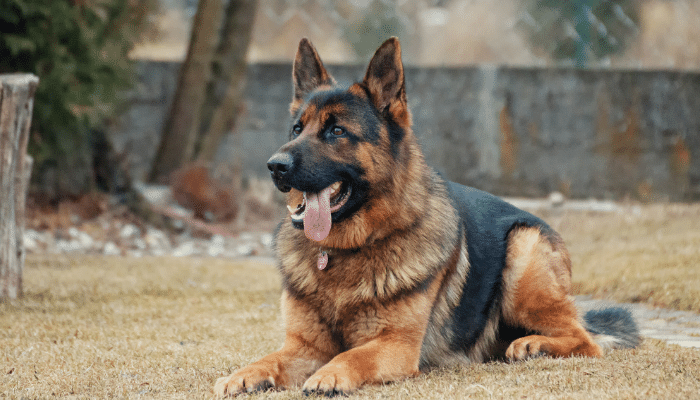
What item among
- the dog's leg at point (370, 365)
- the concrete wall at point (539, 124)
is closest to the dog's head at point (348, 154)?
the dog's leg at point (370, 365)

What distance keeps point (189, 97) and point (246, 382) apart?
8.49 m

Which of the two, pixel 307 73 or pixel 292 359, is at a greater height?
pixel 307 73

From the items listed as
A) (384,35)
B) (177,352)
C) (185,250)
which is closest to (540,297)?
(177,352)

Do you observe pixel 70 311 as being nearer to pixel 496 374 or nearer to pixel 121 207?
pixel 496 374

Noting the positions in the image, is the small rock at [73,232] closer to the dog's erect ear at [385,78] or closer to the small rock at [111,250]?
the small rock at [111,250]

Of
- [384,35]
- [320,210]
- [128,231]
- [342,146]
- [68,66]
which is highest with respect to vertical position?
[384,35]

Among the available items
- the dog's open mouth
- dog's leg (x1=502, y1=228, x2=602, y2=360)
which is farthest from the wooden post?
dog's leg (x1=502, y1=228, x2=602, y2=360)

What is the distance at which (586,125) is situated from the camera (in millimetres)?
11578

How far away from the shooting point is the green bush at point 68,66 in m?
7.39

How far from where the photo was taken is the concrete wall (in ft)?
37.6

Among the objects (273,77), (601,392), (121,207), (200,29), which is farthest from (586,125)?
(601,392)

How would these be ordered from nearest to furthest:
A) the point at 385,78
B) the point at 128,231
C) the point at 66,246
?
the point at 385,78 → the point at 66,246 → the point at 128,231

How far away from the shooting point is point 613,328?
3625mm

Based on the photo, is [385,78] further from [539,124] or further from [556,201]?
[539,124]
